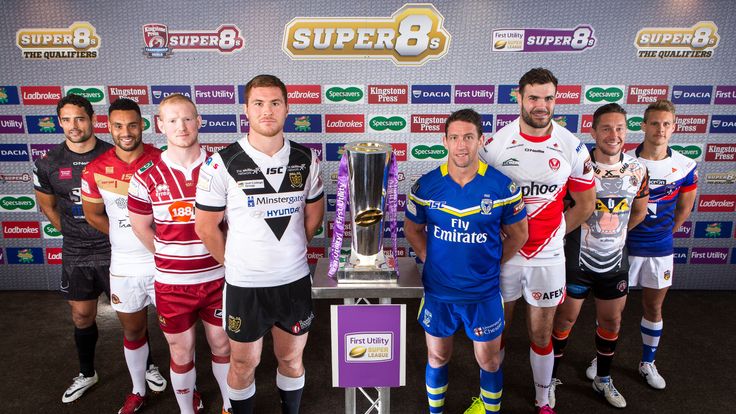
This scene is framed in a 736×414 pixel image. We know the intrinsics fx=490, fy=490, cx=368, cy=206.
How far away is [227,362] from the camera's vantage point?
2.34 meters

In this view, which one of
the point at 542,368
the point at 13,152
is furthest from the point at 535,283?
the point at 13,152

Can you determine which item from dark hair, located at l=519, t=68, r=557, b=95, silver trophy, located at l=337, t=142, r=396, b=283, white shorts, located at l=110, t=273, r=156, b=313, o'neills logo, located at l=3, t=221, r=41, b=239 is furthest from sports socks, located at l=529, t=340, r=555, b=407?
o'neills logo, located at l=3, t=221, r=41, b=239

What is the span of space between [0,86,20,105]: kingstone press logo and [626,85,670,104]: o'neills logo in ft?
16.2

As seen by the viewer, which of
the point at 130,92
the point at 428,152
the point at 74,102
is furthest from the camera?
the point at 428,152

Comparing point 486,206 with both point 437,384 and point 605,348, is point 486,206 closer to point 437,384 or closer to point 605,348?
point 437,384

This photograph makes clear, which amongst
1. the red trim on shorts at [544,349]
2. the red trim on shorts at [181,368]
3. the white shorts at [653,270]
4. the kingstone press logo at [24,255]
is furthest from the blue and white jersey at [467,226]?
the kingstone press logo at [24,255]

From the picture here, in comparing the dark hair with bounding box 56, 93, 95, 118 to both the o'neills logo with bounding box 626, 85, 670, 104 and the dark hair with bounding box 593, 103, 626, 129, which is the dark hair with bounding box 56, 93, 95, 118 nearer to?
the dark hair with bounding box 593, 103, 626, 129

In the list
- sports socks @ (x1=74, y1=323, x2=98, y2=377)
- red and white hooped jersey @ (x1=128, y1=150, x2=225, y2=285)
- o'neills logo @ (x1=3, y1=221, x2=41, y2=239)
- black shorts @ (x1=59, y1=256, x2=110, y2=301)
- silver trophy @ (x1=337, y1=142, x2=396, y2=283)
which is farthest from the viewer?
o'neills logo @ (x1=3, y1=221, x2=41, y2=239)

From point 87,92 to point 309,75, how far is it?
5.89 ft

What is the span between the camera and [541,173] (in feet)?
7.23

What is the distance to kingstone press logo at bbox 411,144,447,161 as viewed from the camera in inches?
161

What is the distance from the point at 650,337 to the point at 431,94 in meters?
2.32

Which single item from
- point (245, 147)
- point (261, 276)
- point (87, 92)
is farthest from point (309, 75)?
point (261, 276)

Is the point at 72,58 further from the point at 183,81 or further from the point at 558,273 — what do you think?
the point at 558,273
